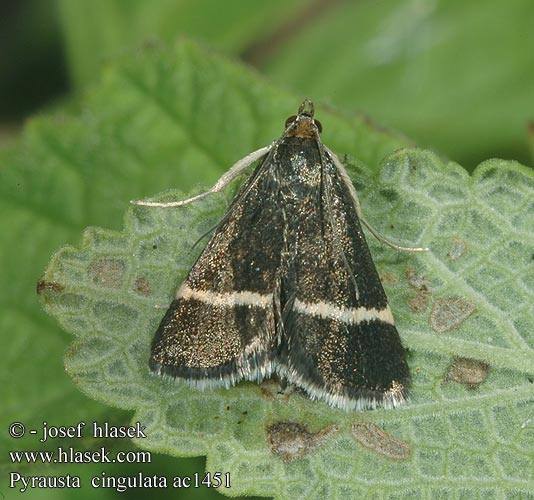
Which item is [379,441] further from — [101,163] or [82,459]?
[101,163]

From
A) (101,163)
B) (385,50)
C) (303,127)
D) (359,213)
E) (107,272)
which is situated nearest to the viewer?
(107,272)

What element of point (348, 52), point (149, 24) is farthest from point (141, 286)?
point (348, 52)

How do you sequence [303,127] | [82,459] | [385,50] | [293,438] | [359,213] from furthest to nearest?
[385,50]
[82,459]
[303,127]
[359,213]
[293,438]

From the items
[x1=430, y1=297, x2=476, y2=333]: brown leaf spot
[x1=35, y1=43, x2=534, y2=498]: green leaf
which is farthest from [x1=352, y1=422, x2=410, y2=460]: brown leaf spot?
[x1=430, y1=297, x2=476, y2=333]: brown leaf spot

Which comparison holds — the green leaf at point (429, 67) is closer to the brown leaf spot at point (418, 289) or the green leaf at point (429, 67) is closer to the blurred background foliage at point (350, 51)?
the blurred background foliage at point (350, 51)

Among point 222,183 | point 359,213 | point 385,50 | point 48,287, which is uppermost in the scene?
point 385,50

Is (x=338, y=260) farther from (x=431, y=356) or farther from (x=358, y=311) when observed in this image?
(x=431, y=356)
